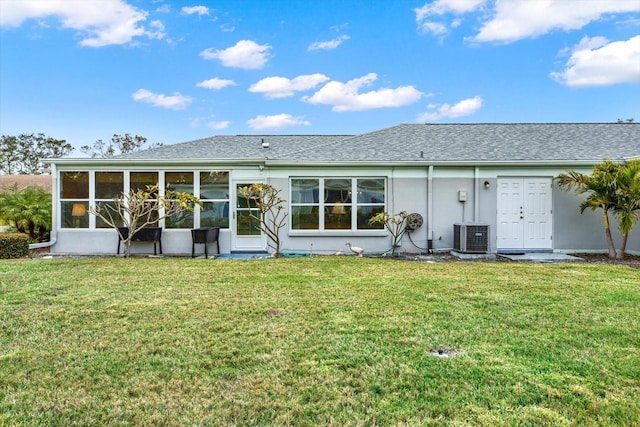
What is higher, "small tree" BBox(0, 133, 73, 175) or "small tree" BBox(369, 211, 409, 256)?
"small tree" BBox(0, 133, 73, 175)

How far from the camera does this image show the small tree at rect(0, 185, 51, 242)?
42.7 ft

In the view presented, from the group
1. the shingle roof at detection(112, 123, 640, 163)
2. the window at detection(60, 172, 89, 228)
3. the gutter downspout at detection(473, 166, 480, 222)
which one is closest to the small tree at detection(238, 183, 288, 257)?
the shingle roof at detection(112, 123, 640, 163)

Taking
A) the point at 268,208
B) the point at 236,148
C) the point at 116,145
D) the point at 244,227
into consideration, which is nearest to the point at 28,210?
the point at 236,148

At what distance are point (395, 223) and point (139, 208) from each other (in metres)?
6.89

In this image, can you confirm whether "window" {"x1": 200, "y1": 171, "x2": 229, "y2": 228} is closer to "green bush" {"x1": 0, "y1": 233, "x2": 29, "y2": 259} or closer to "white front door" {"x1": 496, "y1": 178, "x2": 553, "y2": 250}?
"green bush" {"x1": 0, "y1": 233, "x2": 29, "y2": 259}

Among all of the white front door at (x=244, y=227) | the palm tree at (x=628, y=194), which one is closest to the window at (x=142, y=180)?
the white front door at (x=244, y=227)

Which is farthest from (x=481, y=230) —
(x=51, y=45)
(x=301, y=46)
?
(x=51, y=45)

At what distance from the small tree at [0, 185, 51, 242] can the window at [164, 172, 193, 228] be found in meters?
5.75

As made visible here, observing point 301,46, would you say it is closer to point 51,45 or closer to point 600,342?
point 51,45

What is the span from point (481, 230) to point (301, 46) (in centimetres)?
1228

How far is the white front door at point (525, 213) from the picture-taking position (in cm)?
1085

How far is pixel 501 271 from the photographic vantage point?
7902mm

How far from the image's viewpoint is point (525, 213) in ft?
A: 35.7

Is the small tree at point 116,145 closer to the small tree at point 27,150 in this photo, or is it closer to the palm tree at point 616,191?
the small tree at point 27,150
